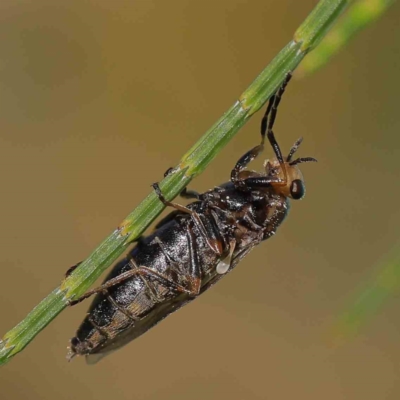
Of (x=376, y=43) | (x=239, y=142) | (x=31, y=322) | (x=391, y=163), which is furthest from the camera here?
(x=239, y=142)

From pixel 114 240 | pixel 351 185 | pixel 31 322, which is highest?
pixel 351 185

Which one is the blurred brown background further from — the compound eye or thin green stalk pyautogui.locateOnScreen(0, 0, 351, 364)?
thin green stalk pyautogui.locateOnScreen(0, 0, 351, 364)

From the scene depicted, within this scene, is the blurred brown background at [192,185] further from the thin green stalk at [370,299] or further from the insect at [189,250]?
the thin green stalk at [370,299]

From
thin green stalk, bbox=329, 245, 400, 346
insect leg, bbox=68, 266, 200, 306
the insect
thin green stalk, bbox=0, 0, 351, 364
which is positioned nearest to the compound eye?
the insect

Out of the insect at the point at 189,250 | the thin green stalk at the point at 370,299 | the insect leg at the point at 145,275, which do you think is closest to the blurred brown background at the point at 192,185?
the insect at the point at 189,250

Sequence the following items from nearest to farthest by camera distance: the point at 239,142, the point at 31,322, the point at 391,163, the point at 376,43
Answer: the point at 31,322
the point at 376,43
the point at 391,163
the point at 239,142

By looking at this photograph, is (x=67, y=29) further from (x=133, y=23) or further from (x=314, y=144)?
(x=314, y=144)

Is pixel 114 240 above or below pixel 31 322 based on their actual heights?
above

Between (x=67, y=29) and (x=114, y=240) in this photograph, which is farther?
(x=67, y=29)

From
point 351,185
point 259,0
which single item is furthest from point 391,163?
point 259,0
